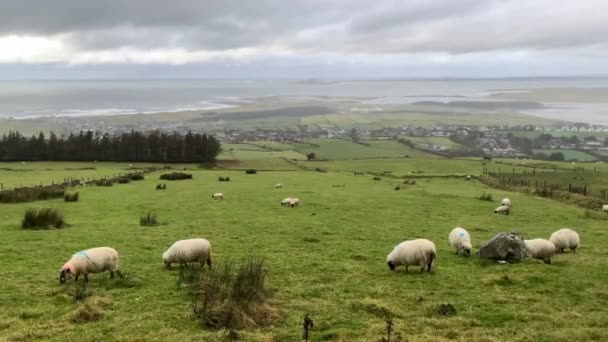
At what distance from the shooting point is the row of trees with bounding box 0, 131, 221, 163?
82.2 meters

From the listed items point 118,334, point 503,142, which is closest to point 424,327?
point 118,334

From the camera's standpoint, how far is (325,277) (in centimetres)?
1384

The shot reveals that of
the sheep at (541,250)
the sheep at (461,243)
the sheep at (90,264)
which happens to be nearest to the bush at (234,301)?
the sheep at (90,264)

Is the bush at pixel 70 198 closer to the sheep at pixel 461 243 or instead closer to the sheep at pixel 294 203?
the sheep at pixel 294 203

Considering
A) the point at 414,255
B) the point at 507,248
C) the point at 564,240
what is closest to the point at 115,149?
the point at 414,255

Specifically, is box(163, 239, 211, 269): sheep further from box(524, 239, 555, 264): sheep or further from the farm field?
box(524, 239, 555, 264): sheep

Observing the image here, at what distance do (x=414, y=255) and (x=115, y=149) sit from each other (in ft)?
267

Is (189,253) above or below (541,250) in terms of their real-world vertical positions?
above

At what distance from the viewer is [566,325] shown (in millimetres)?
9922

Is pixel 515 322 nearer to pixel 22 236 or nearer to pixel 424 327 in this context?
pixel 424 327

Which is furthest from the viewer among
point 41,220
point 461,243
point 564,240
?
point 41,220

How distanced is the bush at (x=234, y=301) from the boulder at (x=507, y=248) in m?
8.25

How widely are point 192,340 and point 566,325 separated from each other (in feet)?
24.8

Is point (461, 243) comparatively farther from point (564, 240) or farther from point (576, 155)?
point (576, 155)
